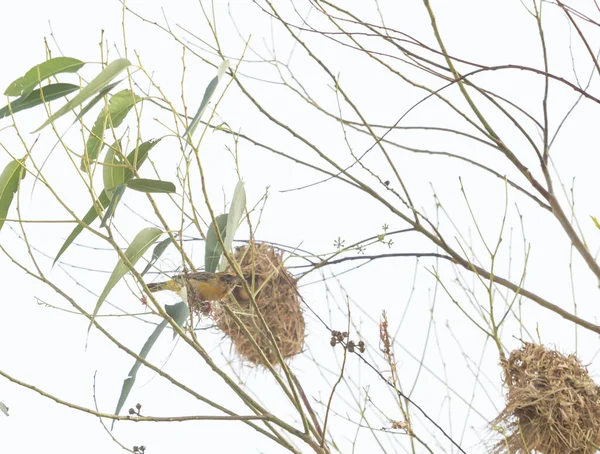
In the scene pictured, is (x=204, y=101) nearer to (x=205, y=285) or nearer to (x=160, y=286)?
(x=205, y=285)

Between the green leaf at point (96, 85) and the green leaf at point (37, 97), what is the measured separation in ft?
0.83

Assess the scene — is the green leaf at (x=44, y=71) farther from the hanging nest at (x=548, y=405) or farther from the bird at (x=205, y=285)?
the hanging nest at (x=548, y=405)

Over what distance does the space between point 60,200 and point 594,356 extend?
5.12 feet

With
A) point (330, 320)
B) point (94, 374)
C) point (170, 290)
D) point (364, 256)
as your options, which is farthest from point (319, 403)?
point (94, 374)

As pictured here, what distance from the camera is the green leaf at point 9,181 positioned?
1693 mm

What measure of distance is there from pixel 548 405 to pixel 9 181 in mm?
1458

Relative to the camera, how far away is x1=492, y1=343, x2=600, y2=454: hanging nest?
80.5 inches

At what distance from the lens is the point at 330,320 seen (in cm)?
264

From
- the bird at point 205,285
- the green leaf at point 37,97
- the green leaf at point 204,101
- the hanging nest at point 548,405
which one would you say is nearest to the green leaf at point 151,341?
the bird at point 205,285

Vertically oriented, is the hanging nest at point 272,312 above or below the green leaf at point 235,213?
above

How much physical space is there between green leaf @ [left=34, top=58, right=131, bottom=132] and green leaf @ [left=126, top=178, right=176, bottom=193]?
0.20m

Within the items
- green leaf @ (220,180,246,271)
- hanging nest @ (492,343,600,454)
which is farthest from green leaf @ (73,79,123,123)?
hanging nest @ (492,343,600,454)

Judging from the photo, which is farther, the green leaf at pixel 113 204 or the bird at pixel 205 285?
the bird at pixel 205 285

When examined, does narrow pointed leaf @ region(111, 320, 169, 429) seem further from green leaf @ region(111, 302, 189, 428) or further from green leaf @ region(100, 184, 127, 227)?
green leaf @ region(100, 184, 127, 227)
